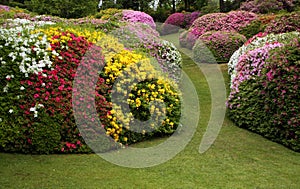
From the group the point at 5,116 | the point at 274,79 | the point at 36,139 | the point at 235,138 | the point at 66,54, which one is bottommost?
the point at 235,138

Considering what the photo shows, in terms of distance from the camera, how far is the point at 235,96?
22.1ft

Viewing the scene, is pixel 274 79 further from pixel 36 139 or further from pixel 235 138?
pixel 36 139

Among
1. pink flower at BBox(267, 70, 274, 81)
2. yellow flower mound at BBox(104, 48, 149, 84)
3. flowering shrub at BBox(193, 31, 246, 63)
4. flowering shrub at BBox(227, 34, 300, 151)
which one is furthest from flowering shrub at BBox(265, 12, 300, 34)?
yellow flower mound at BBox(104, 48, 149, 84)

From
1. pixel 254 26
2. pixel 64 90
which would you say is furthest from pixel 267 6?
pixel 64 90

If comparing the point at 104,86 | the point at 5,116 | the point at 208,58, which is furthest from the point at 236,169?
the point at 208,58

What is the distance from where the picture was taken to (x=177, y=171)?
4273 mm

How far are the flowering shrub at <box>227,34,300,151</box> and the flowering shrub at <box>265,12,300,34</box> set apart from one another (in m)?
3.94

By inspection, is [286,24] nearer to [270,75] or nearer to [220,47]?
[220,47]

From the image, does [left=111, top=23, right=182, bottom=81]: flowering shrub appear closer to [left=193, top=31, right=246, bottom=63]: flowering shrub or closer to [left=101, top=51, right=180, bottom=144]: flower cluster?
[left=101, top=51, right=180, bottom=144]: flower cluster

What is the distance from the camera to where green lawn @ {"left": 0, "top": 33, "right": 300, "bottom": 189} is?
3.89 m

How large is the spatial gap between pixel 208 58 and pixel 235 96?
5.87 metres

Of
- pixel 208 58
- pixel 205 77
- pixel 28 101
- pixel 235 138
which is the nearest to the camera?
pixel 28 101

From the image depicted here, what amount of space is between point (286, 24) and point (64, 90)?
7.63 meters

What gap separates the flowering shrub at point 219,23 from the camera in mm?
16263
